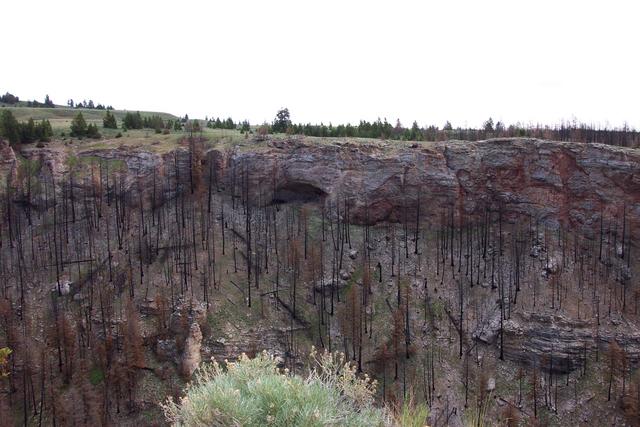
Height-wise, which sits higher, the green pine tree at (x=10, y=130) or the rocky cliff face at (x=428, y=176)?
the green pine tree at (x=10, y=130)

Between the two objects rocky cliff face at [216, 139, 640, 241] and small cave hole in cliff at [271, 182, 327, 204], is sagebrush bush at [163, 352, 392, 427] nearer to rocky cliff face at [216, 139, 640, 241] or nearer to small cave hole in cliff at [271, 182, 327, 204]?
rocky cliff face at [216, 139, 640, 241]

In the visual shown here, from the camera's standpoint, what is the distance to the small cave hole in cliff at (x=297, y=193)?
75.2 meters

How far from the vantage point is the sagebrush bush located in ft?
37.9

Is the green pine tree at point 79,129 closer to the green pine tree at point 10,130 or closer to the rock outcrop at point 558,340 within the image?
the green pine tree at point 10,130

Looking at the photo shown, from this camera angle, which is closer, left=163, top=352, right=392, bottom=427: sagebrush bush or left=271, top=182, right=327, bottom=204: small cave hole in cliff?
left=163, top=352, right=392, bottom=427: sagebrush bush

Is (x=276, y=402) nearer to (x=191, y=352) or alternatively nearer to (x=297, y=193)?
(x=191, y=352)

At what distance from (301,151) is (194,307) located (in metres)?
29.4

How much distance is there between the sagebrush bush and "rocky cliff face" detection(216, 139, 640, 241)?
60.0 m

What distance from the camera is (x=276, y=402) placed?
11797 mm

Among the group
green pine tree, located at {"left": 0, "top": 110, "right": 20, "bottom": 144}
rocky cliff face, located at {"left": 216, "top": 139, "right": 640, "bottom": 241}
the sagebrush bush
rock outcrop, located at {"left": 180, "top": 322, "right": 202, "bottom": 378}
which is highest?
green pine tree, located at {"left": 0, "top": 110, "right": 20, "bottom": 144}

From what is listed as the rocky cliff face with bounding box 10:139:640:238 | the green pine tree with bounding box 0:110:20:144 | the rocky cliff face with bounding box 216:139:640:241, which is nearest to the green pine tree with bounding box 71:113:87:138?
the rocky cliff face with bounding box 10:139:640:238

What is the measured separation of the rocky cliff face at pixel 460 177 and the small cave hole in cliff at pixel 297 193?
15 cm

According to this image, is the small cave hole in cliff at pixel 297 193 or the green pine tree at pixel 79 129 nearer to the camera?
the small cave hole in cliff at pixel 297 193

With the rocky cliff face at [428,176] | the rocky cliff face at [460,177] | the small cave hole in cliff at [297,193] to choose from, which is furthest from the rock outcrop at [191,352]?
the rocky cliff face at [460,177]
